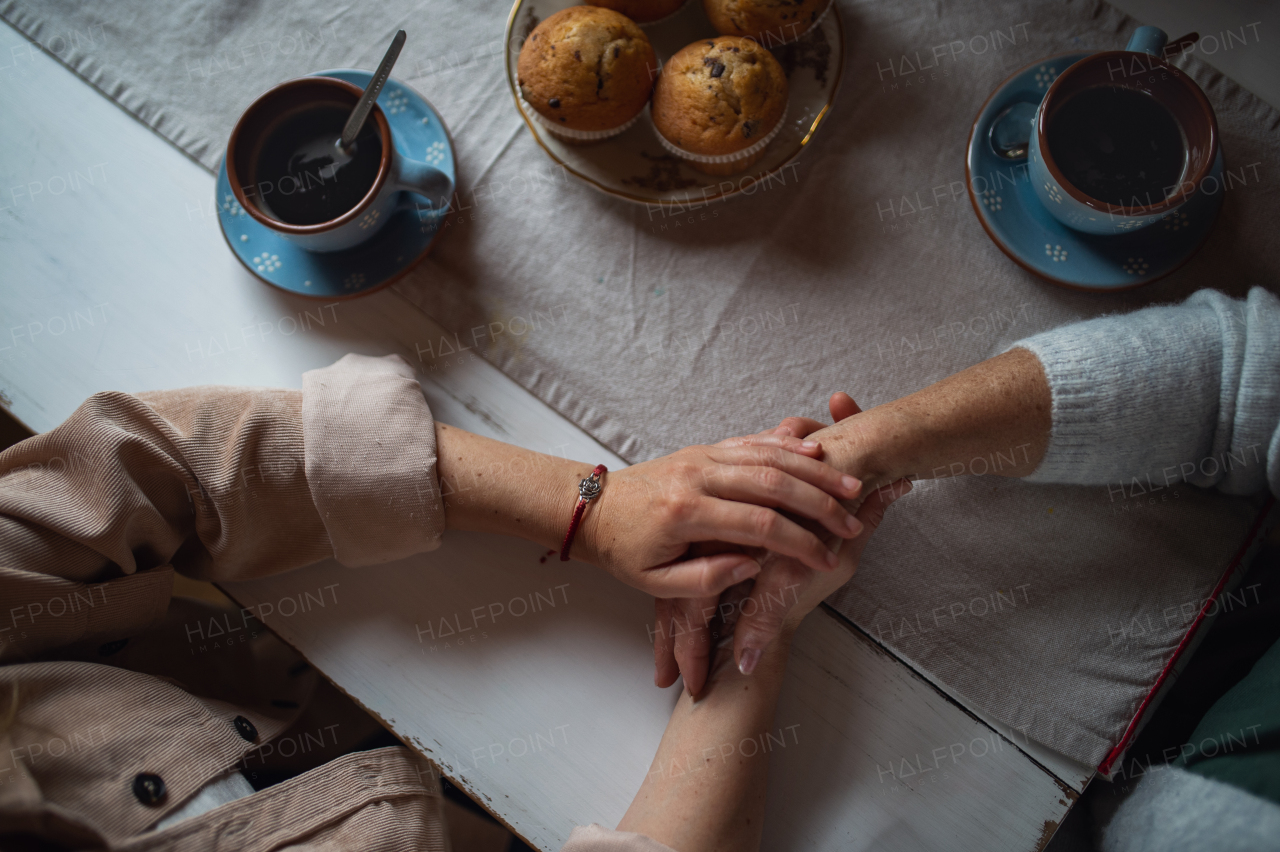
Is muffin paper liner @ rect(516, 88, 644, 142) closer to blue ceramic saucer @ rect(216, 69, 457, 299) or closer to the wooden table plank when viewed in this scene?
blue ceramic saucer @ rect(216, 69, 457, 299)

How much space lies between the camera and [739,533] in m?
0.81

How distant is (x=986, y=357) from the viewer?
3.11ft

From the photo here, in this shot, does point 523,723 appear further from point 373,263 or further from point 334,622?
point 373,263

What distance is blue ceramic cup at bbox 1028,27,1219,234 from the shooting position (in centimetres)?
81

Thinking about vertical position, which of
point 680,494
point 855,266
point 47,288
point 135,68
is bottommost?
point 680,494

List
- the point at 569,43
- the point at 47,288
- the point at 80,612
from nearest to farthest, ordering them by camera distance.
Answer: the point at 80,612
the point at 569,43
the point at 47,288

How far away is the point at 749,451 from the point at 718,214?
0.37m

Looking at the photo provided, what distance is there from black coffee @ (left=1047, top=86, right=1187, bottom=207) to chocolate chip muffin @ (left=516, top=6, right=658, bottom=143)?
0.53m

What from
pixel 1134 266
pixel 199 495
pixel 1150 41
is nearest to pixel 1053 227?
pixel 1134 266

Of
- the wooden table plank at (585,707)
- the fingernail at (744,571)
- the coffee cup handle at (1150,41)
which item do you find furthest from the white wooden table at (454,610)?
the coffee cup handle at (1150,41)

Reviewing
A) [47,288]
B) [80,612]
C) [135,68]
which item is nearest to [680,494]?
[80,612]

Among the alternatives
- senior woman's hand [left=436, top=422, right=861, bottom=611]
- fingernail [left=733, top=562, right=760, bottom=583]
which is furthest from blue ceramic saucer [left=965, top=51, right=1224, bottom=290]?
fingernail [left=733, top=562, right=760, bottom=583]

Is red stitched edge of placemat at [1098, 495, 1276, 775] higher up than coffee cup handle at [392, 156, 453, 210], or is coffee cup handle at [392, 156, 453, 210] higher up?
coffee cup handle at [392, 156, 453, 210]

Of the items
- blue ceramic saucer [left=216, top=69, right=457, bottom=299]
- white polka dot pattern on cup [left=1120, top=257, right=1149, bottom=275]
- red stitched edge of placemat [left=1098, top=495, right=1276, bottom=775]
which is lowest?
red stitched edge of placemat [left=1098, top=495, right=1276, bottom=775]
